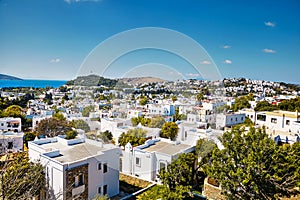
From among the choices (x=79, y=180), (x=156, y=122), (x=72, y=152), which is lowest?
(x=79, y=180)

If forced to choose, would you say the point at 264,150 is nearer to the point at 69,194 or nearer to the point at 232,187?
the point at 232,187

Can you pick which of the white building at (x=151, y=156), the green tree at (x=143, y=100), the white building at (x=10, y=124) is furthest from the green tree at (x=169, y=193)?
the white building at (x=10, y=124)

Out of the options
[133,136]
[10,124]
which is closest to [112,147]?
[133,136]

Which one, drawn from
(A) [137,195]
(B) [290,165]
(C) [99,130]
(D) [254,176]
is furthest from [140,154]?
(B) [290,165]

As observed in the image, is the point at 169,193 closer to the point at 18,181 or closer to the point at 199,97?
the point at 199,97

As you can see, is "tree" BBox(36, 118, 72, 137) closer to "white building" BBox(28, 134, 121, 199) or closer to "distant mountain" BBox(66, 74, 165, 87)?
"white building" BBox(28, 134, 121, 199)
